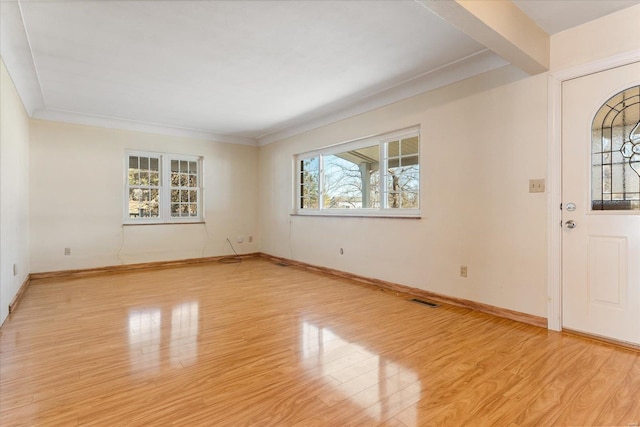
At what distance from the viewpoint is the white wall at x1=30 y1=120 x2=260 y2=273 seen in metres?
4.95

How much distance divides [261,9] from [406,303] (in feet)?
10.2

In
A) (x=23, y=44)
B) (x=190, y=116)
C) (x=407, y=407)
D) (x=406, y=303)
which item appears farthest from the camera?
(x=190, y=116)

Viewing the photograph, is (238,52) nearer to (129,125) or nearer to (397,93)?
(397,93)

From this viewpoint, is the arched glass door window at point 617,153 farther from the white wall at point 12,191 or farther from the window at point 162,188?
the window at point 162,188

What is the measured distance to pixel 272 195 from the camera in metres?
6.74

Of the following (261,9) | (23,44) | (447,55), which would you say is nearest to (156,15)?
(261,9)

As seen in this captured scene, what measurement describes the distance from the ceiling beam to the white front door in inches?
15.4

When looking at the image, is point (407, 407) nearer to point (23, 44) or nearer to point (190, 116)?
point (23, 44)

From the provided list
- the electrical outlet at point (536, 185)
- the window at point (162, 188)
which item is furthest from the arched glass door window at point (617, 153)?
the window at point (162, 188)

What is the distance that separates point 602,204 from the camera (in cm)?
260

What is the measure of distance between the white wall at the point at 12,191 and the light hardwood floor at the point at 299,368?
1.51ft

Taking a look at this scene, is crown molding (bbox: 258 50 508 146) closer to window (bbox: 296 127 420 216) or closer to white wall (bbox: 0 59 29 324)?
window (bbox: 296 127 420 216)

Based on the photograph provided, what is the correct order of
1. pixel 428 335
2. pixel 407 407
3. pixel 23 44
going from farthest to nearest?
pixel 23 44 < pixel 428 335 < pixel 407 407

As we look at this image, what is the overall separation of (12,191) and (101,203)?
6.12 feet
